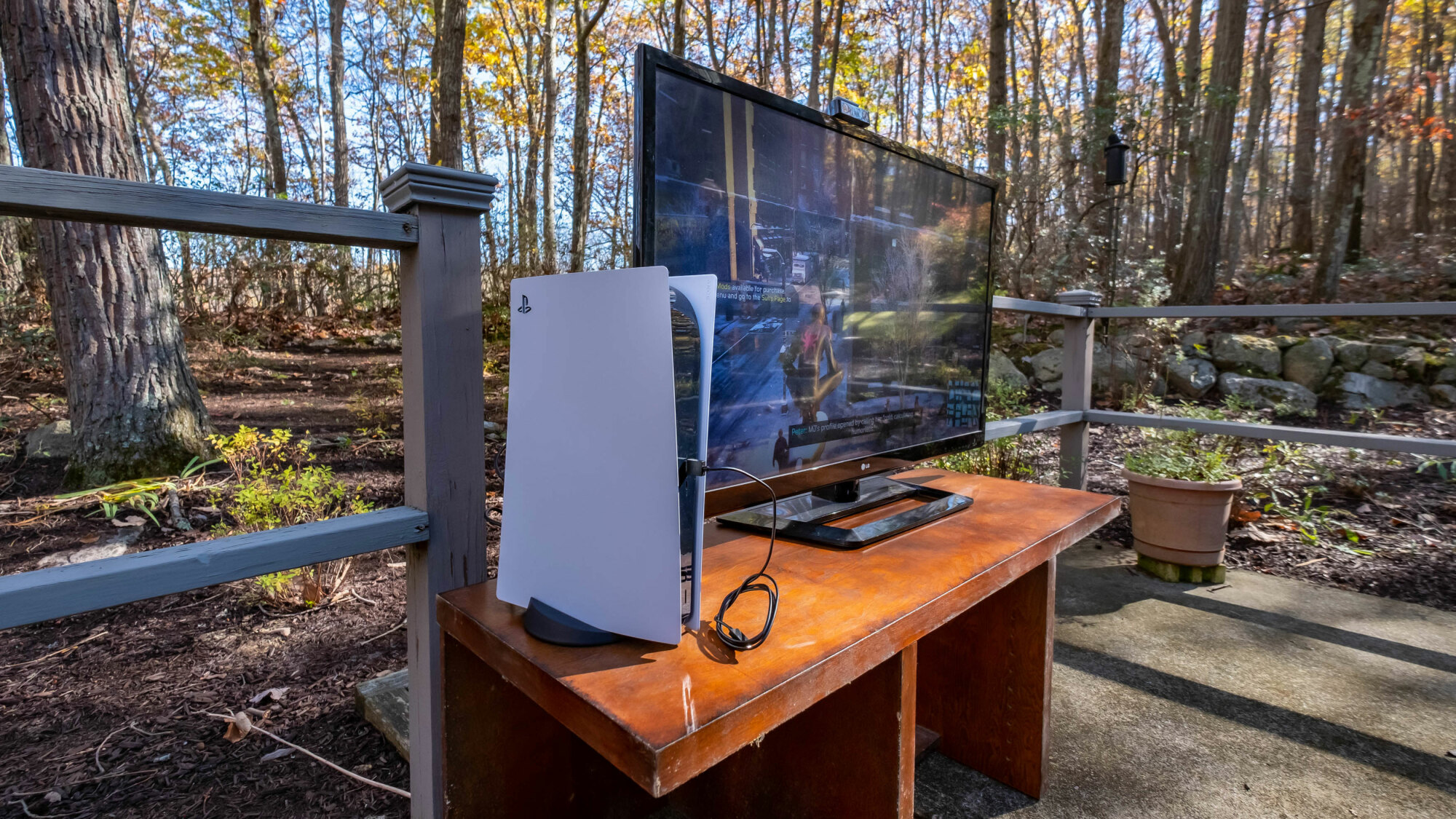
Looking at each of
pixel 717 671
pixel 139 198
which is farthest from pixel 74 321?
pixel 717 671

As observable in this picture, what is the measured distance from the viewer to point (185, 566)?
862 millimetres

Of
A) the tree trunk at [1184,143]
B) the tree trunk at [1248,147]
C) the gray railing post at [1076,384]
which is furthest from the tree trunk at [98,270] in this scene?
the tree trunk at [1248,147]

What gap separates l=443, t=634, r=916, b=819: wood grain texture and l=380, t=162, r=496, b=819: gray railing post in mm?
94

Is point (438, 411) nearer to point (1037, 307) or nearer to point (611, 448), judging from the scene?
point (611, 448)

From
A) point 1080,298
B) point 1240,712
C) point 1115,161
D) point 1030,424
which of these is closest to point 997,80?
point 1115,161

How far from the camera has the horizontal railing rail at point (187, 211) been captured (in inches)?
30.1

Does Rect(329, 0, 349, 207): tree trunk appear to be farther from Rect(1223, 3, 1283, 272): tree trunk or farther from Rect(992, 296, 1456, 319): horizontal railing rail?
Rect(1223, 3, 1283, 272): tree trunk

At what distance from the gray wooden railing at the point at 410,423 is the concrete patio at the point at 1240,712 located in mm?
1089

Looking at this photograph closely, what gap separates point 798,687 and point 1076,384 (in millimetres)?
2554

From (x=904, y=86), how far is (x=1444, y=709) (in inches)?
648

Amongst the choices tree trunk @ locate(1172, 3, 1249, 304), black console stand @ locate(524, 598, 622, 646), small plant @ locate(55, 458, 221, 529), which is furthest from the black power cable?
tree trunk @ locate(1172, 3, 1249, 304)

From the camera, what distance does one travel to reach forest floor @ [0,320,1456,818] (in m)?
1.45

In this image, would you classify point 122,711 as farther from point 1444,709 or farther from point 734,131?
point 1444,709

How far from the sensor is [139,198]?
83 cm
